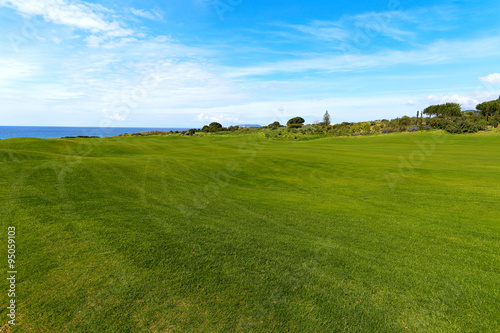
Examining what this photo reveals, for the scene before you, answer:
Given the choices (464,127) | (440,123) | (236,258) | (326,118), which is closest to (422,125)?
(440,123)

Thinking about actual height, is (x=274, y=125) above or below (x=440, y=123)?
above

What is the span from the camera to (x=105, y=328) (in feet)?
13.4

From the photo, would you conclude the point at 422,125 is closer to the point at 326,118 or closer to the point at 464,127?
the point at 464,127

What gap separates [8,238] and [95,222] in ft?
6.14

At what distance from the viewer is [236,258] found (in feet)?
20.9

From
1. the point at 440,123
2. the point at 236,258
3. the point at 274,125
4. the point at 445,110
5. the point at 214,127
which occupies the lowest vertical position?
the point at 236,258

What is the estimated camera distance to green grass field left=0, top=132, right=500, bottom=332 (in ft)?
14.9

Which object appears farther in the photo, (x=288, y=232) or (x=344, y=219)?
(x=344, y=219)

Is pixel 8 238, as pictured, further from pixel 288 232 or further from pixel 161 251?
pixel 288 232

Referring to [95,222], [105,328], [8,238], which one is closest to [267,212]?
[95,222]

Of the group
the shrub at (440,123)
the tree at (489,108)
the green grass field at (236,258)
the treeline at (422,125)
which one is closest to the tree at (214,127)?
the treeline at (422,125)

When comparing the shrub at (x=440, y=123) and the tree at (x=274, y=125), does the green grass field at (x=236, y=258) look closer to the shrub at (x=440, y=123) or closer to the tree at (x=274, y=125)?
the shrub at (x=440, y=123)

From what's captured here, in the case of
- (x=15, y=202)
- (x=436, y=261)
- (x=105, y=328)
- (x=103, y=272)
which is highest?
(x=15, y=202)

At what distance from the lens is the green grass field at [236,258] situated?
454 centimetres
